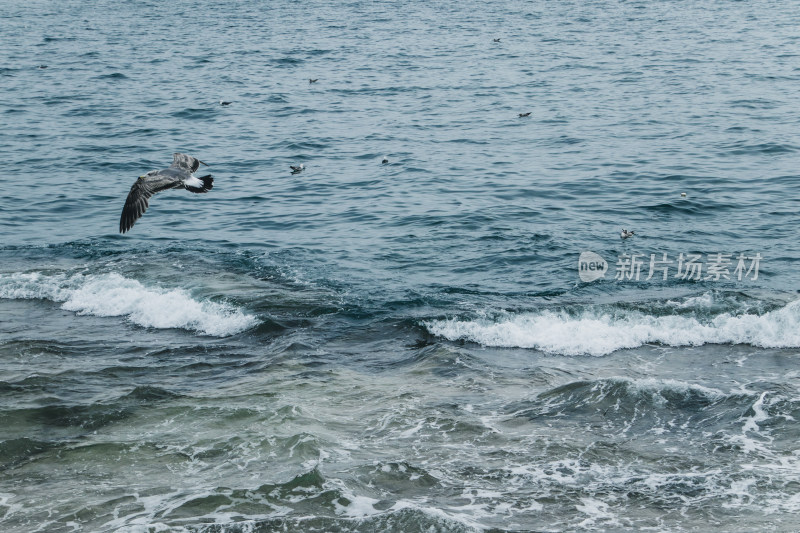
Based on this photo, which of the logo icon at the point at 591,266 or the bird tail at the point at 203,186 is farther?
the logo icon at the point at 591,266

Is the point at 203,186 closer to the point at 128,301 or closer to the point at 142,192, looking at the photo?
the point at 142,192

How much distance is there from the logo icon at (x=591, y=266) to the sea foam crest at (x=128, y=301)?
212 inches

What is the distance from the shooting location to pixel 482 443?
9820 mm

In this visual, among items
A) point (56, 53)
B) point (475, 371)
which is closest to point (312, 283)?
point (475, 371)

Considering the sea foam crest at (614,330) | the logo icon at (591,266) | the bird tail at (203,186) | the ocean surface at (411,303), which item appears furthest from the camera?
the logo icon at (591,266)

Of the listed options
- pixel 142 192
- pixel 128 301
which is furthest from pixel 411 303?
pixel 128 301

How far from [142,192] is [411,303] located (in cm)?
426

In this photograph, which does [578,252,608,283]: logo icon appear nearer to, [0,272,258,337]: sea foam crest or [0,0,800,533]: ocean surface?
[0,0,800,533]: ocean surface

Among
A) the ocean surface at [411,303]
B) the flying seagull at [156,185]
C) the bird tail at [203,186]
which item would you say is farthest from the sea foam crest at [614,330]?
the flying seagull at [156,185]

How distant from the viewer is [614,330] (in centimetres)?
1302

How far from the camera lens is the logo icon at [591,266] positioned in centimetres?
1525

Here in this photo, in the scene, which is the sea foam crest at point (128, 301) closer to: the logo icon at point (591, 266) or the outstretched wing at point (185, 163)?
the outstretched wing at point (185, 163)

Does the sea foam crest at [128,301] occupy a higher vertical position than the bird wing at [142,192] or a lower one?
lower

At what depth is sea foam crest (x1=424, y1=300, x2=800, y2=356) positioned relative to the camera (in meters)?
12.7
